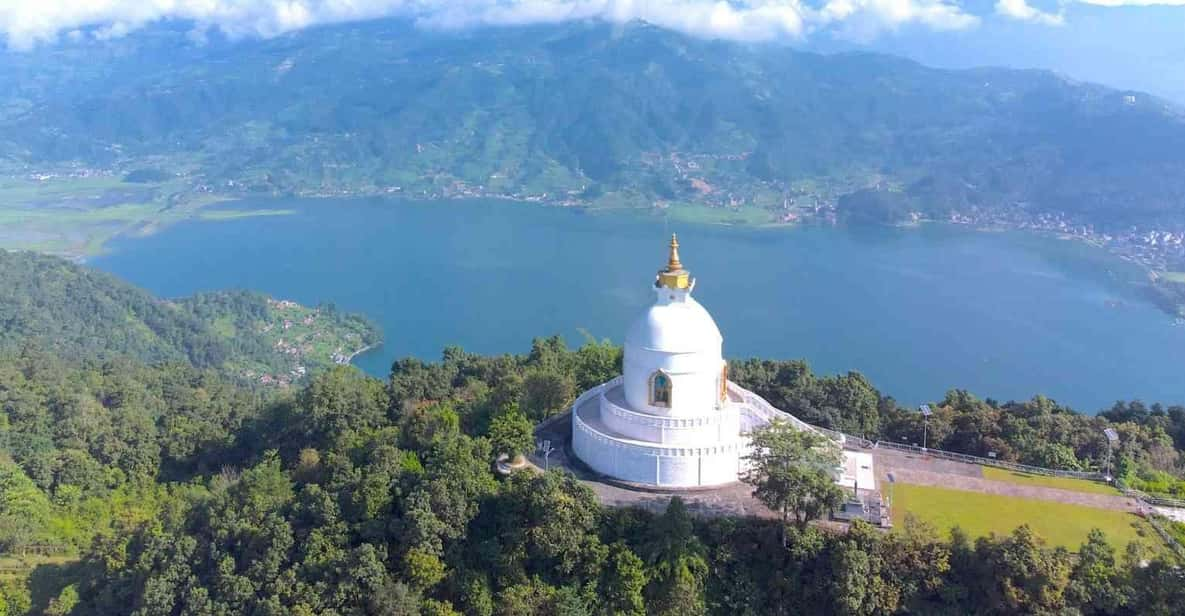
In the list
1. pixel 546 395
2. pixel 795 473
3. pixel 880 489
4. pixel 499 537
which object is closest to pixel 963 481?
pixel 880 489

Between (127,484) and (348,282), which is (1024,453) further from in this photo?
(348,282)

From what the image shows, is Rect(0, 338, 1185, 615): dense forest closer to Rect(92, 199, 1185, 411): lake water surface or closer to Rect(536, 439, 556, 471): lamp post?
Rect(536, 439, 556, 471): lamp post

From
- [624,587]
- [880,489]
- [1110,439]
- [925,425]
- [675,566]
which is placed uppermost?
[1110,439]

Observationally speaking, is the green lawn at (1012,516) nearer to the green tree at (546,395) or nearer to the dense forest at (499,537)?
the dense forest at (499,537)

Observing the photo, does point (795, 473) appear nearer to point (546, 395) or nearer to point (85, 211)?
point (546, 395)

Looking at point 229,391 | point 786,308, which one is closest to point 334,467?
point 229,391
